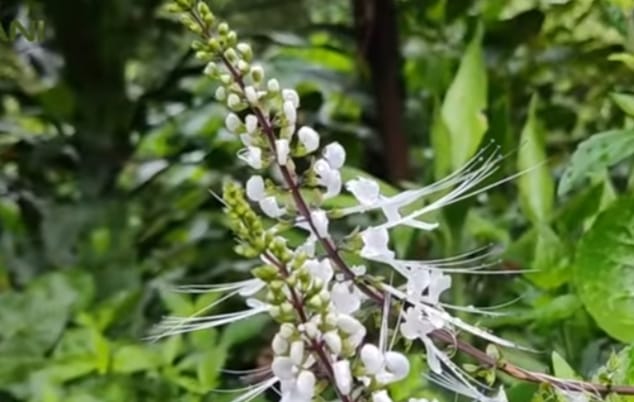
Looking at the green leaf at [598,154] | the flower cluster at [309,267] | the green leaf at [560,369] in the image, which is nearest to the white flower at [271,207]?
the flower cluster at [309,267]

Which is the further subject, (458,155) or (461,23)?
(461,23)

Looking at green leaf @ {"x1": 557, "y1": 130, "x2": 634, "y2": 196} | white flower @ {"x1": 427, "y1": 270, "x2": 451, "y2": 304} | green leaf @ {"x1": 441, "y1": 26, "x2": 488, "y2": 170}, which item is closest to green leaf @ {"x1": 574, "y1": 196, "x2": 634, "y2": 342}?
green leaf @ {"x1": 557, "y1": 130, "x2": 634, "y2": 196}

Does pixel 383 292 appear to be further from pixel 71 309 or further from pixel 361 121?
pixel 361 121

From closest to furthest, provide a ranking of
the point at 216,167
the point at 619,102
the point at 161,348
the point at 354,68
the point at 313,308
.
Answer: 1. the point at 313,308
2. the point at 619,102
3. the point at 161,348
4. the point at 216,167
5. the point at 354,68

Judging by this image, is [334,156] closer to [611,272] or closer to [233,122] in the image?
[233,122]

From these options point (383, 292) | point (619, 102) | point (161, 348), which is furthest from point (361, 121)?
point (383, 292)

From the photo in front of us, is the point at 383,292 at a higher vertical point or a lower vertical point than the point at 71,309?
higher

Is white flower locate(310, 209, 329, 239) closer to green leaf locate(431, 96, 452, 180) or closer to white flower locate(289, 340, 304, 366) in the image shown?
white flower locate(289, 340, 304, 366)
